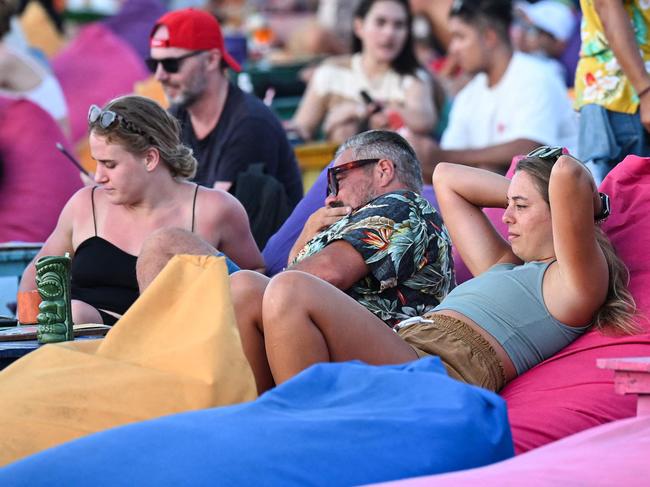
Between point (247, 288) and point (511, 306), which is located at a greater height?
point (247, 288)

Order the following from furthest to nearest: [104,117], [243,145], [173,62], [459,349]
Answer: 1. [173,62]
2. [243,145]
3. [104,117]
4. [459,349]

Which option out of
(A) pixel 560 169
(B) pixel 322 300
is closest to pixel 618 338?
(A) pixel 560 169

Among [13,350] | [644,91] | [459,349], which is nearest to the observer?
[13,350]

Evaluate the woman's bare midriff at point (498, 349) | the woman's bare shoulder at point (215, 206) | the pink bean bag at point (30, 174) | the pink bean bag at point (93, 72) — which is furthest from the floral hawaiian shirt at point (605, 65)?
the pink bean bag at point (93, 72)

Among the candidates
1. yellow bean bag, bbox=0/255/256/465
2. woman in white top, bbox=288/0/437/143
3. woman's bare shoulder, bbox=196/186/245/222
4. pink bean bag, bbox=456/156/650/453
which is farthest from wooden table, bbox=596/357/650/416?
woman in white top, bbox=288/0/437/143

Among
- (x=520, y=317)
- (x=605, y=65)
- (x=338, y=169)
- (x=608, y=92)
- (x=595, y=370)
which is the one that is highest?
(x=605, y=65)

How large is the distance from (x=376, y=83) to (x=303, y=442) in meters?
5.82

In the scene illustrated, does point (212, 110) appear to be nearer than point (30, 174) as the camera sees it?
Yes

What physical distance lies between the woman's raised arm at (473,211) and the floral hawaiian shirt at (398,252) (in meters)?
0.08

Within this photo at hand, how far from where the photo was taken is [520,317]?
400 centimetres

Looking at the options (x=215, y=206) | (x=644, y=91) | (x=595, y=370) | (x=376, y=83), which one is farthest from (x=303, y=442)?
(x=376, y=83)

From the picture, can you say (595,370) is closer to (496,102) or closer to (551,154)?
(551,154)

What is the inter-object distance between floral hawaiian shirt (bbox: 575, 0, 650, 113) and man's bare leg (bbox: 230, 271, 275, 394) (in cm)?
222

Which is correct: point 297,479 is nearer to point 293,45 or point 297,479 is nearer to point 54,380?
point 54,380
